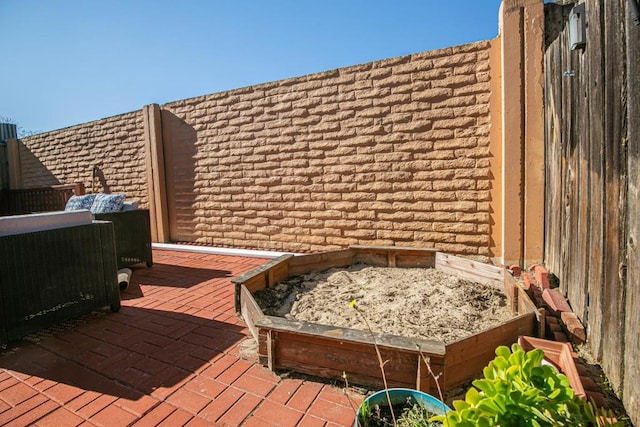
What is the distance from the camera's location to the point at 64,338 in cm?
261

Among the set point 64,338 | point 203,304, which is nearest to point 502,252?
point 203,304

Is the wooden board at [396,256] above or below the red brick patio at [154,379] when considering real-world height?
above

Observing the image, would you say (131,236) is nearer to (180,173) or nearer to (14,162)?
(180,173)

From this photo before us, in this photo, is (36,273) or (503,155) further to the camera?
(503,155)

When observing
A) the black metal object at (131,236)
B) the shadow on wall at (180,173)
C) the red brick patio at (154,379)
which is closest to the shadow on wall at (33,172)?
the shadow on wall at (180,173)

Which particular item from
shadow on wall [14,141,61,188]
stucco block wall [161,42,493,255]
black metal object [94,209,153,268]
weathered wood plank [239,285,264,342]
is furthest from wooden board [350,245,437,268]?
shadow on wall [14,141,61,188]

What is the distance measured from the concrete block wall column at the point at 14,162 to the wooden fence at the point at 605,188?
12101mm

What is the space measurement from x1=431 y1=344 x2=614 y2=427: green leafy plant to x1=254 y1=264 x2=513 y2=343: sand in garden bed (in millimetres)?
1197

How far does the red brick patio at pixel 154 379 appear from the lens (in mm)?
1687

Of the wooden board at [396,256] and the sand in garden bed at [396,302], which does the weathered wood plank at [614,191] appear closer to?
the sand in garden bed at [396,302]

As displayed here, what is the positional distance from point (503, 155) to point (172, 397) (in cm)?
387

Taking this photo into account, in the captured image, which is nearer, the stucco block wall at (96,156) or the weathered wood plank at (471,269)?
the weathered wood plank at (471,269)

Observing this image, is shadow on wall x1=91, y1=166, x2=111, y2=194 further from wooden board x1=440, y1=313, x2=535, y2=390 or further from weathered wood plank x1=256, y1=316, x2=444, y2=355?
wooden board x1=440, y1=313, x2=535, y2=390

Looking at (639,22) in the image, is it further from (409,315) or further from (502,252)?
(502,252)
